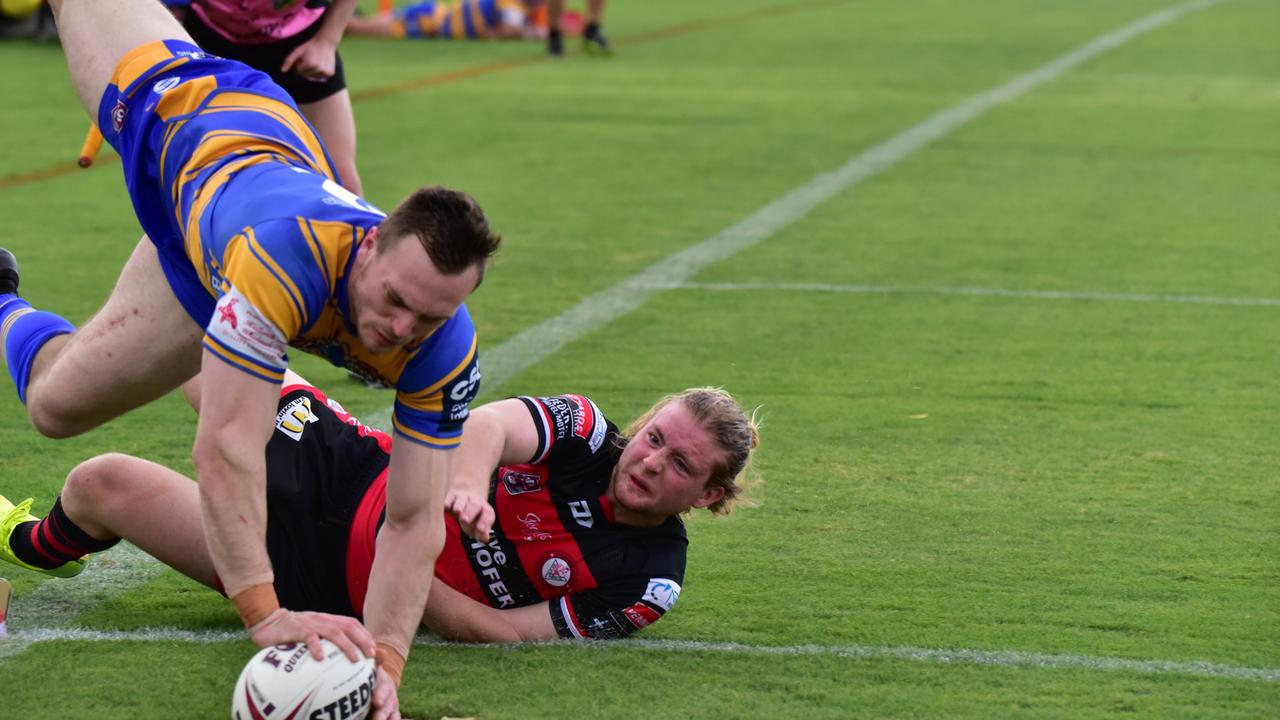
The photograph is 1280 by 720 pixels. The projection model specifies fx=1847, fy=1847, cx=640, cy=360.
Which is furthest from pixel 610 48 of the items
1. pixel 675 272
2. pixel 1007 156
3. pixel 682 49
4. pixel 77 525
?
pixel 77 525

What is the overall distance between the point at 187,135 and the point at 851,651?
6.02 ft

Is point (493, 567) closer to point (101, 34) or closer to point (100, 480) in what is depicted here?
point (100, 480)

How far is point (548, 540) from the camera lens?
4.21m

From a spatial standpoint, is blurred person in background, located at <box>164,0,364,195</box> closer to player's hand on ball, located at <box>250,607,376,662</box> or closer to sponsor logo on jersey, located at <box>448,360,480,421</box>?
sponsor logo on jersey, located at <box>448,360,480,421</box>

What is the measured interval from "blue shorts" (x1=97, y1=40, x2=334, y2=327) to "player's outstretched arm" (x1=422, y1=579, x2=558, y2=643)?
0.81m

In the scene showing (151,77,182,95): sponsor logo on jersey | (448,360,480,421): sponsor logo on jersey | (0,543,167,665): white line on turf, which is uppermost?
(151,77,182,95): sponsor logo on jersey

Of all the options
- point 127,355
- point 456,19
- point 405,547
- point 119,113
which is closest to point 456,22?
point 456,19

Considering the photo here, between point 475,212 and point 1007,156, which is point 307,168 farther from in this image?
point 1007,156

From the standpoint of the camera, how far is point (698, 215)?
10.0 metres

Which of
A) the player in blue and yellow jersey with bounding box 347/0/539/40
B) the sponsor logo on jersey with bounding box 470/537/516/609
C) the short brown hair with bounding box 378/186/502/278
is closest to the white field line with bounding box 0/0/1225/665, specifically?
the sponsor logo on jersey with bounding box 470/537/516/609

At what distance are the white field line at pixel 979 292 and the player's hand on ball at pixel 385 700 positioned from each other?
4.72 metres

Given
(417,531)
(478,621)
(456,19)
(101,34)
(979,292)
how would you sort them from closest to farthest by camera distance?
(417,531) → (478,621) → (101,34) → (979,292) → (456,19)

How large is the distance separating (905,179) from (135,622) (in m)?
7.96

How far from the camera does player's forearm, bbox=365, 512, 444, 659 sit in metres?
3.72
